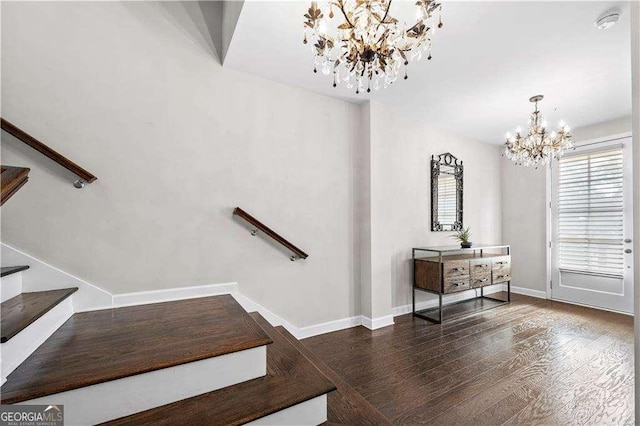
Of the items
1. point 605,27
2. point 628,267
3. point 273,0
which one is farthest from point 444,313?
point 273,0

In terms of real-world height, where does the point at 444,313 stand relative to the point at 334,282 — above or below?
below

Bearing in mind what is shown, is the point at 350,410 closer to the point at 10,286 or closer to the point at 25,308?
the point at 25,308

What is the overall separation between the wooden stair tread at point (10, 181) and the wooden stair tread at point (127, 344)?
763 millimetres

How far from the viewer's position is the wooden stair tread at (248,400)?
1185 mm

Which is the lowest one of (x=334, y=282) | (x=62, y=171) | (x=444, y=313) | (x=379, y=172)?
(x=444, y=313)

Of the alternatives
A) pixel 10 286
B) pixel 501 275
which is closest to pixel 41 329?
pixel 10 286

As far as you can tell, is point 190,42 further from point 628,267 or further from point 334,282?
point 628,267

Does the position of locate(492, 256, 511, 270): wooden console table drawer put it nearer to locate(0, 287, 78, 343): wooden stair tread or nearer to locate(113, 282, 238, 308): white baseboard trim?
locate(113, 282, 238, 308): white baseboard trim

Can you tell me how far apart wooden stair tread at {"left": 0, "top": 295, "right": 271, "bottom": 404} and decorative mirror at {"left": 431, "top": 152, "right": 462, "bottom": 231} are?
A: 326 centimetres

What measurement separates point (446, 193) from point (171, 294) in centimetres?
393

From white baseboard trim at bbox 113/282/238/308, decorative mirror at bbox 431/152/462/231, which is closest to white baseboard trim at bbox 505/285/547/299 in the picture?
decorative mirror at bbox 431/152/462/231

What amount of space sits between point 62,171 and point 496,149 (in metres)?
6.09

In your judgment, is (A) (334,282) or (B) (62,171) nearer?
(B) (62,171)

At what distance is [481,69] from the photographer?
8.57 feet
